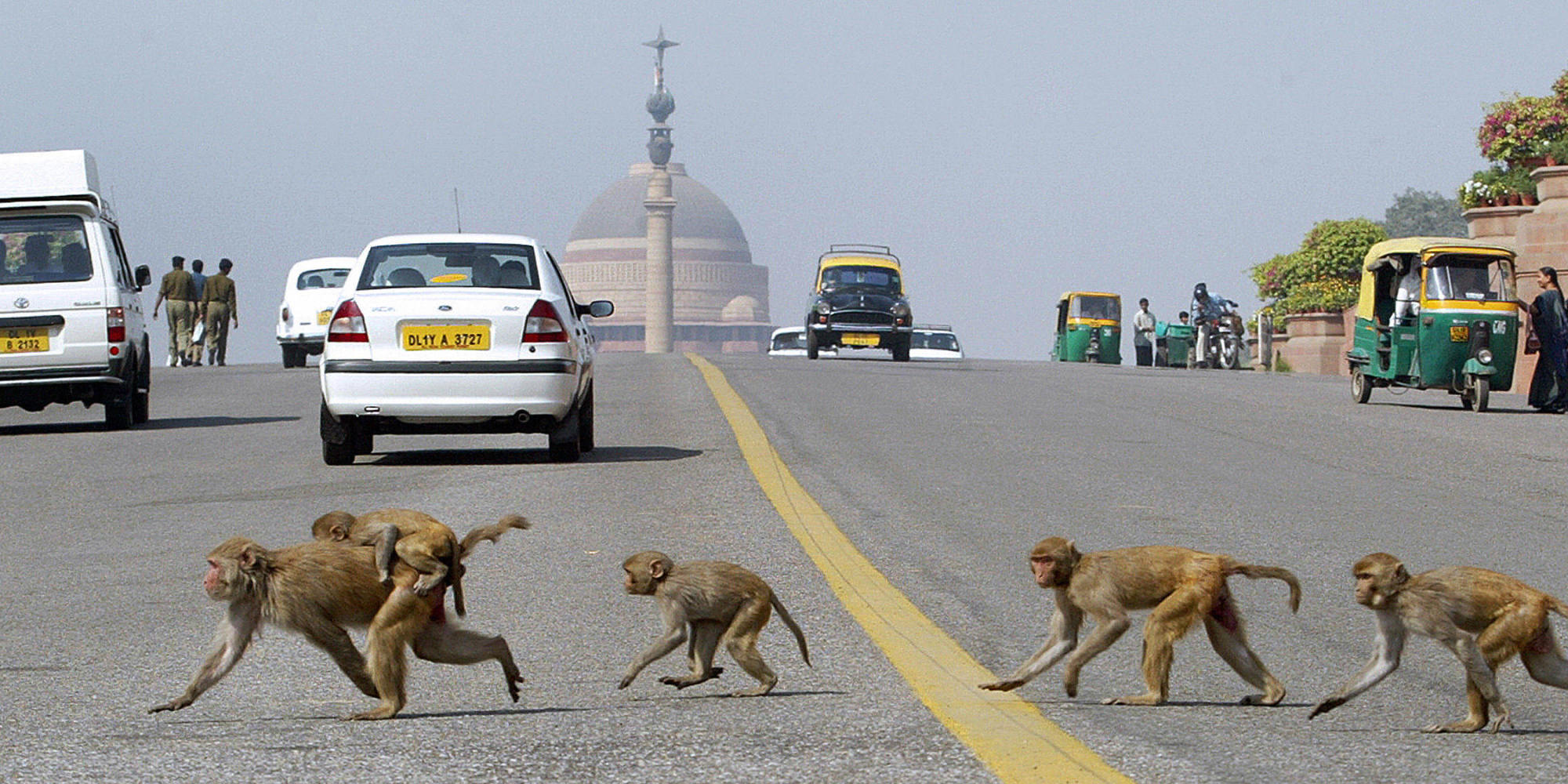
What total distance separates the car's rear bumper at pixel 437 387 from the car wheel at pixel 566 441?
1.24 ft

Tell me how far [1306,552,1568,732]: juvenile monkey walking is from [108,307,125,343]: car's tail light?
16.1 m

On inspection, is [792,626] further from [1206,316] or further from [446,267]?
[1206,316]

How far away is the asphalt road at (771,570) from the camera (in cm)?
555

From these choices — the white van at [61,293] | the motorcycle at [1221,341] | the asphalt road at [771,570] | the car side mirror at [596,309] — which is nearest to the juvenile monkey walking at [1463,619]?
the asphalt road at [771,570]

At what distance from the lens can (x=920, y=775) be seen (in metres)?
5.16

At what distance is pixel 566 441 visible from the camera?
1552 cm

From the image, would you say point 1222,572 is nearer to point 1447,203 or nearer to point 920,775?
point 920,775

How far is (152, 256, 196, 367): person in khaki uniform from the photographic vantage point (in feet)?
124

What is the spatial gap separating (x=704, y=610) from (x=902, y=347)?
39814 millimetres

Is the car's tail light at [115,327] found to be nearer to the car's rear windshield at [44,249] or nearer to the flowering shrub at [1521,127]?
the car's rear windshield at [44,249]

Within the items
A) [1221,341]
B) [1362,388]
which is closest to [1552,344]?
[1362,388]

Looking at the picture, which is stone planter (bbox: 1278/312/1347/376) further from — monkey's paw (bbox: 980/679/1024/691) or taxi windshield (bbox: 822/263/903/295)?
monkey's paw (bbox: 980/679/1024/691)

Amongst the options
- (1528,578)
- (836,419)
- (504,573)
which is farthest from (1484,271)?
(504,573)

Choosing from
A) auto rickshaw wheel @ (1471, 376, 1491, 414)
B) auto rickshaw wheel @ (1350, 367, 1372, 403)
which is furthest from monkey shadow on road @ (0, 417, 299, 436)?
auto rickshaw wheel @ (1471, 376, 1491, 414)
